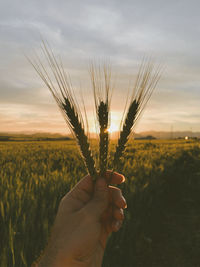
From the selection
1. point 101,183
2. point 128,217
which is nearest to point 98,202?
point 101,183

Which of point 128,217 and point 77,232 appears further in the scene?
point 128,217

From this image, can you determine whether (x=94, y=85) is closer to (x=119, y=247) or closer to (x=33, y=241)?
(x=33, y=241)

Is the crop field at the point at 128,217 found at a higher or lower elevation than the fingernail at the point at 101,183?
lower

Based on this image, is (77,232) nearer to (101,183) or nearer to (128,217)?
(101,183)

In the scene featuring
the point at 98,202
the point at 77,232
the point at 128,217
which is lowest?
the point at 128,217

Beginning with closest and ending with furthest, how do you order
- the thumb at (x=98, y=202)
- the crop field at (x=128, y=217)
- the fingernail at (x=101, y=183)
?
the fingernail at (x=101, y=183)
the thumb at (x=98, y=202)
the crop field at (x=128, y=217)

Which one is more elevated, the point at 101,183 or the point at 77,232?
the point at 101,183

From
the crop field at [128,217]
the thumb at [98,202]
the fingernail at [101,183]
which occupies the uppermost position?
the fingernail at [101,183]

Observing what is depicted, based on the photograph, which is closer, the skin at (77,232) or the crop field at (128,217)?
the skin at (77,232)

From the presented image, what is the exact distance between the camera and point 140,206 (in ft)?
13.7

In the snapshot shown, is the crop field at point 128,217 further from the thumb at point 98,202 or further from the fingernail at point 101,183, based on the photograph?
the fingernail at point 101,183

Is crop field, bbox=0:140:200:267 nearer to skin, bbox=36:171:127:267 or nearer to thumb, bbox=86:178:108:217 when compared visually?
skin, bbox=36:171:127:267

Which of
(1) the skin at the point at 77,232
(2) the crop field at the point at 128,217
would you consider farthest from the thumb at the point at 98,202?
(2) the crop field at the point at 128,217

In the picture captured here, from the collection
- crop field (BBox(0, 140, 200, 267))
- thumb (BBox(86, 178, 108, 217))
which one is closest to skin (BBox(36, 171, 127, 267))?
thumb (BBox(86, 178, 108, 217))
